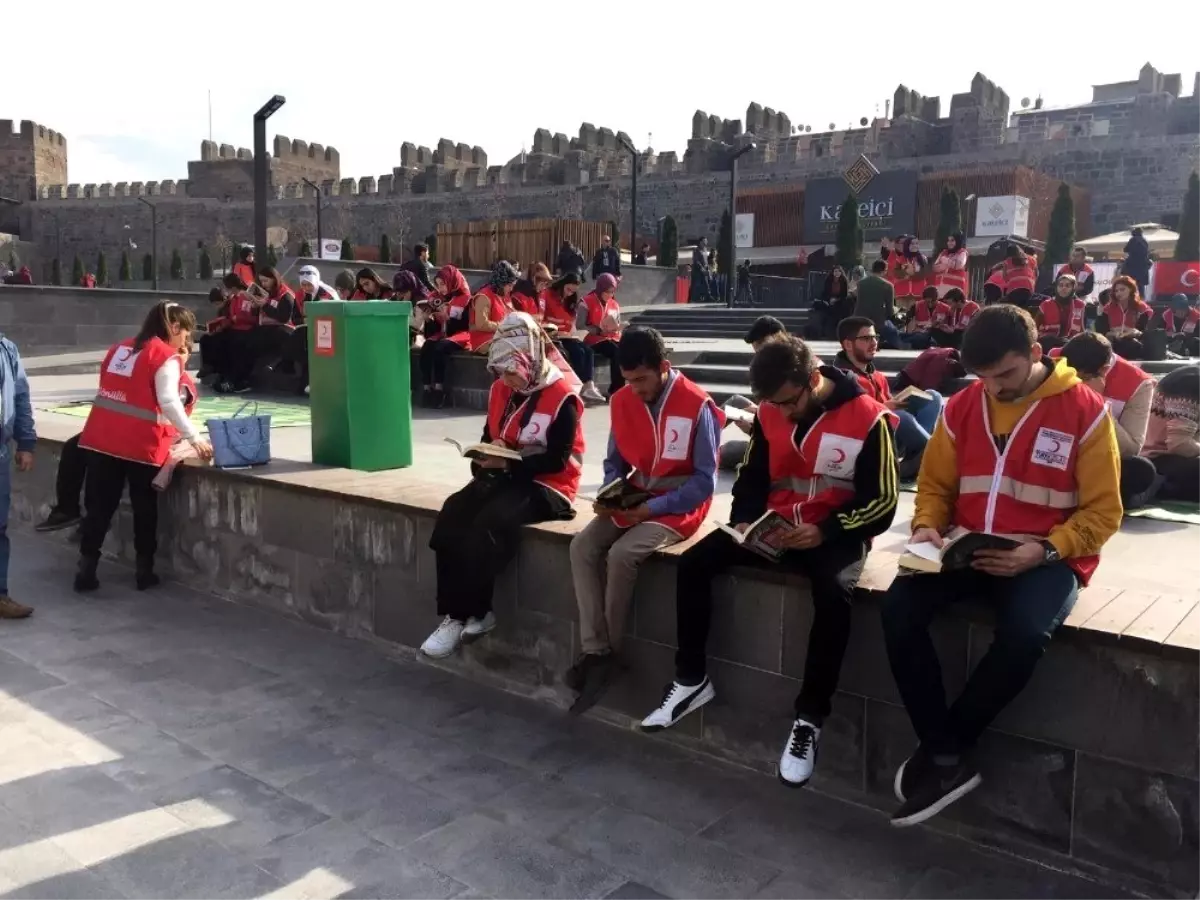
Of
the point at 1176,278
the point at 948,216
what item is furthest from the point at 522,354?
the point at 948,216

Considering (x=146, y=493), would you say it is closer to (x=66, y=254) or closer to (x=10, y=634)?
(x=10, y=634)

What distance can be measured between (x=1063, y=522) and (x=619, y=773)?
1.77 m

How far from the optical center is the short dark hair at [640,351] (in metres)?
3.89

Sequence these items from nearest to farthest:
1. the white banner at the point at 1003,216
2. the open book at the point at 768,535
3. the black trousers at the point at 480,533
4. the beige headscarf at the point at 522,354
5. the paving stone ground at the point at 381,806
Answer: the paving stone ground at the point at 381,806 < the open book at the point at 768,535 < the black trousers at the point at 480,533 < the beige headscarf at the point at 522,354 < the white banner at the point at 1003,216

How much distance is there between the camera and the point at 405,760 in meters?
3.81

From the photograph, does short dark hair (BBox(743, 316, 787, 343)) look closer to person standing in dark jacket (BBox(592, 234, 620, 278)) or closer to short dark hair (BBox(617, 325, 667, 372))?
short dark hair (BBox(617, 325, 667, 372))

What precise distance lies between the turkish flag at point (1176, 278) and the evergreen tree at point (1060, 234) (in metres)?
3.27

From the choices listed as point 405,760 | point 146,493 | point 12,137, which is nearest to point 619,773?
point 405,760

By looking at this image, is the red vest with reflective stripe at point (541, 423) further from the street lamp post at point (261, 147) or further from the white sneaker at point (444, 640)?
the street lamp post at point (261, 147)

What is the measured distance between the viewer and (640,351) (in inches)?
153

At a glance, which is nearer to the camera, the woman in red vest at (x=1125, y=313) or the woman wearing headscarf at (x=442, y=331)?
the woman in red vest at (x=1125, y=313)

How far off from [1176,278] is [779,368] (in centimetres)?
2086

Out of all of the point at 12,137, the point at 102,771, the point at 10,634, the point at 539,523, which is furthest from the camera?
the point at 12,137

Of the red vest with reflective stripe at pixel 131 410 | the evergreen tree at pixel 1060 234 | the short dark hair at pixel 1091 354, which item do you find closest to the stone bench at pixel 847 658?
the red vest with reflective stripe at pixel 131 410
